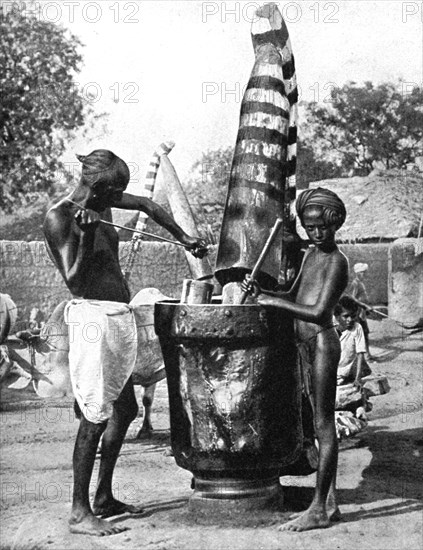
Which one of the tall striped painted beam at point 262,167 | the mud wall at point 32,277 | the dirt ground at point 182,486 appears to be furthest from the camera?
the mud wall at point 32,277

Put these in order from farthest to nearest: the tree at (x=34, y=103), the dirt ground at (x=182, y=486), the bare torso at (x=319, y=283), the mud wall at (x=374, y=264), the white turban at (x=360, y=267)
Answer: the tree at (x=34, y=103), the mud wall at (x=374, y=264), the white turban at (x=360, y=267), the bare torso at (x=319, y=283), the dirt ground at (x=182, y=486)

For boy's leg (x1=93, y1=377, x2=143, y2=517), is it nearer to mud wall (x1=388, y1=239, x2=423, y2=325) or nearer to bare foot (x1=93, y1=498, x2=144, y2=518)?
bare foot (x1=93, y1=498, x2=144, y2=518)

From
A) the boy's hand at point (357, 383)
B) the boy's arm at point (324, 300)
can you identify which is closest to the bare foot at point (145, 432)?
the boy's hand at point (357, 383)

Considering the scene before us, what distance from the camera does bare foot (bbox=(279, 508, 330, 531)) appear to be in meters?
3.73

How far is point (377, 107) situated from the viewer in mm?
22562

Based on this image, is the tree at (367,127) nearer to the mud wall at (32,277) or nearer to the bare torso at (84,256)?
the mud wall at (32,277)

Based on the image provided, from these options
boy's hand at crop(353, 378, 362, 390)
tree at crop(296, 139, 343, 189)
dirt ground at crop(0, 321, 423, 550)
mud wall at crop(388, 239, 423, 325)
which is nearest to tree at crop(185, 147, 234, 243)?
tree at crop(296, 139, 343, 189)

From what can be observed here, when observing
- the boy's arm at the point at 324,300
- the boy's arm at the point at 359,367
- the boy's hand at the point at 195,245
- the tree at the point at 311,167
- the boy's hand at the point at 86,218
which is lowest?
the boy's arm at the point at 359,367

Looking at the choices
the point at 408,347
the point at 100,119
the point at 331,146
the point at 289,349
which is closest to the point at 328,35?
the point at 408,347

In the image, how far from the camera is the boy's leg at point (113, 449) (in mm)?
4105

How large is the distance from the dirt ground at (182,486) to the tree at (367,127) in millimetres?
11787

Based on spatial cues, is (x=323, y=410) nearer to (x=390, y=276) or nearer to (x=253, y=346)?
(x=253, y=346)

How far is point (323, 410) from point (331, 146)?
2185cm

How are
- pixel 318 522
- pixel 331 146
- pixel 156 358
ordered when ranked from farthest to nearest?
pixel 331 146 → pixel 156 358 → pixel 318 522
